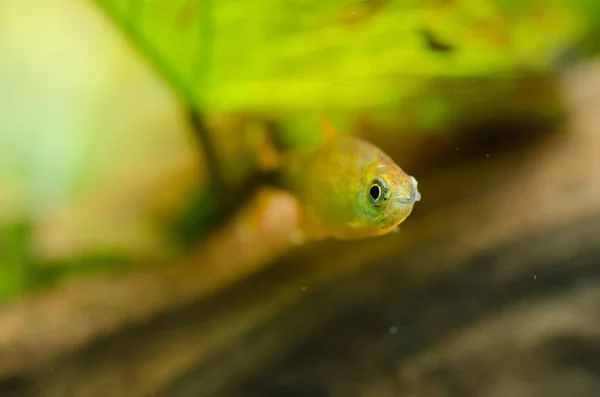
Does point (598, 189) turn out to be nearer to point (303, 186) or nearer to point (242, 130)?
point (303, 186)

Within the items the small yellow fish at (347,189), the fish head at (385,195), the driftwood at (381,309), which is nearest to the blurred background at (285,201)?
the driftwood at (381,309)

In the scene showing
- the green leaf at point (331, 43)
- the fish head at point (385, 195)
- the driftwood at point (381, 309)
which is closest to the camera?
the fish head at point (385, 195)

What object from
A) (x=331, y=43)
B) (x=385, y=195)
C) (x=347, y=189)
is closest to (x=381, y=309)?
(x=347, y=189)

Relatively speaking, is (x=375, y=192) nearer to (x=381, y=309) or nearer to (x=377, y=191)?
(x=377, y=191)

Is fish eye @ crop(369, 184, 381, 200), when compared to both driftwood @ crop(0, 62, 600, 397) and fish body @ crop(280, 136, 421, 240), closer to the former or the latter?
fish body @ crop(280, 136, 421, 240)

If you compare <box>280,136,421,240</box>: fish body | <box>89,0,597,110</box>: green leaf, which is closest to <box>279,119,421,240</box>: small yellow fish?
<box>280,136,421,240</box>: fish body

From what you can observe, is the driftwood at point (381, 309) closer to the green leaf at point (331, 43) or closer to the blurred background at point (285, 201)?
the blurred background at point (285, 201)

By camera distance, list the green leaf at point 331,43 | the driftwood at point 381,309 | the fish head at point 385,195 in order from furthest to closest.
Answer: the green leaf at point 331,43
the driftwood at point 381,309
the fish head at point 385,195
